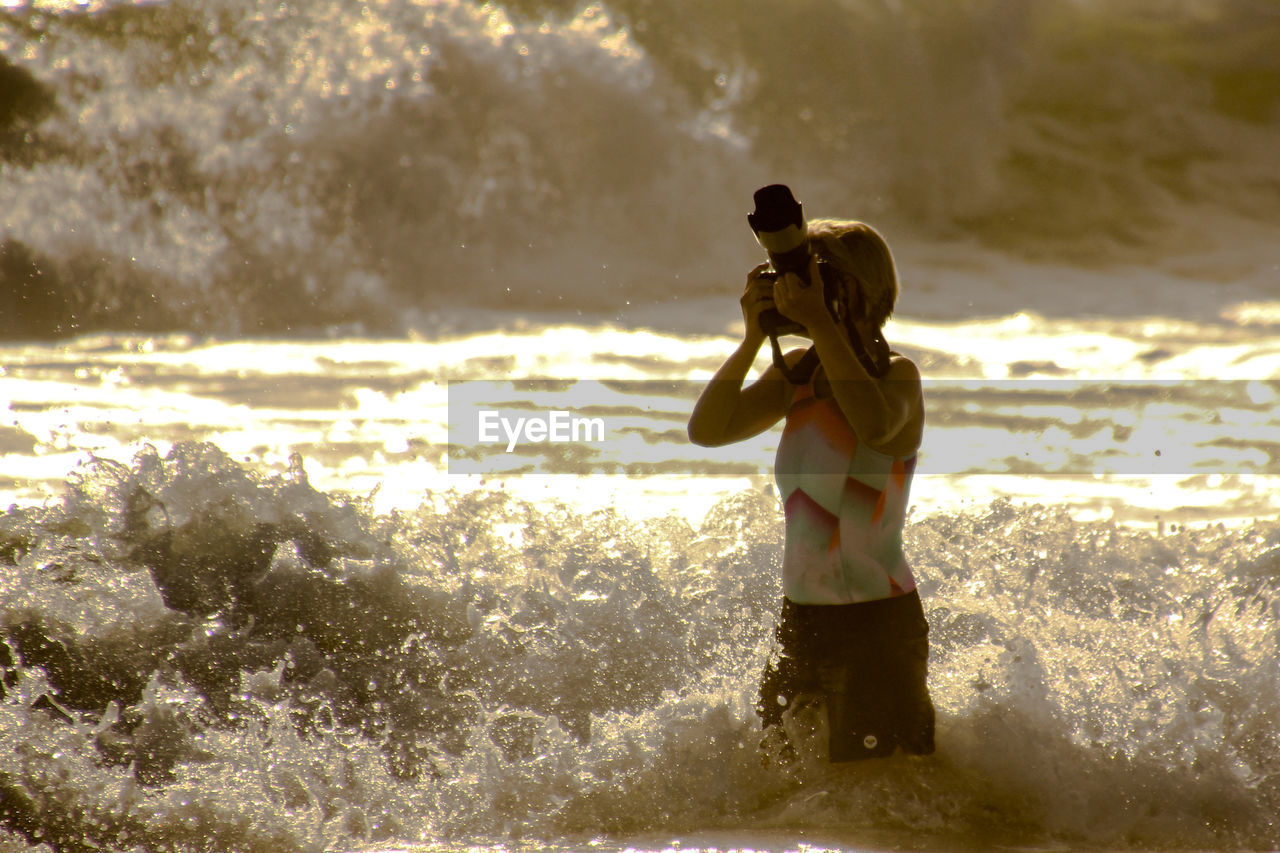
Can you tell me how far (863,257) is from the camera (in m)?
1.47

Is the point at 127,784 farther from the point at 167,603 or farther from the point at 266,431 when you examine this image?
the point at 266,431

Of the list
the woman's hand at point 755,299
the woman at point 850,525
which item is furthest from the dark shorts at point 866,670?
the woman's hand at point 755,299

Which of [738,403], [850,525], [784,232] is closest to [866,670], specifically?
[850,525]

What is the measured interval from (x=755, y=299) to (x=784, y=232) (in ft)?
0.54

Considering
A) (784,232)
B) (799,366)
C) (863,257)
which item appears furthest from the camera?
(799,366)

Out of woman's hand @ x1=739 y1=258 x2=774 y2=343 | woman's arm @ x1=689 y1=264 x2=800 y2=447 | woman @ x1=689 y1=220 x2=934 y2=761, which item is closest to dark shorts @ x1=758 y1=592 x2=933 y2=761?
woman @ x1=689 y1=220 x2=934 y2=761

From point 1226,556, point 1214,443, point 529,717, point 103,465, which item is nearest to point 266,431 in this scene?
point 103,465

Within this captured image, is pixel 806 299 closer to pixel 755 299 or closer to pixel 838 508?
pixel 755 299

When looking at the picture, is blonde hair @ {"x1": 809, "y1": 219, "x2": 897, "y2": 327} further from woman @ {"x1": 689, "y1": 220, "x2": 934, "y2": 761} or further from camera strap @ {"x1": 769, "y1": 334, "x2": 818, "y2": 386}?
camera strap @ {"x1": 769, "y1": 334, "x2": 818, "y2": 386}

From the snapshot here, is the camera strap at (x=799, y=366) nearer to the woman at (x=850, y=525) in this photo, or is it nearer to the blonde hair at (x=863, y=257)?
the woman at (x=850, y=525)

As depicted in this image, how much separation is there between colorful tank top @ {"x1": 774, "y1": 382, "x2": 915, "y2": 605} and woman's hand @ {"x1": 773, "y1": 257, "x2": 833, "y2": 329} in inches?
7.8

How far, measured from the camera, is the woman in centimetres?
146

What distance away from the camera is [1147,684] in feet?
7.08

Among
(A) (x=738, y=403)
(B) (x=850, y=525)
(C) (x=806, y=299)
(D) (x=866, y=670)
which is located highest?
(C) (x=806, y=299)
